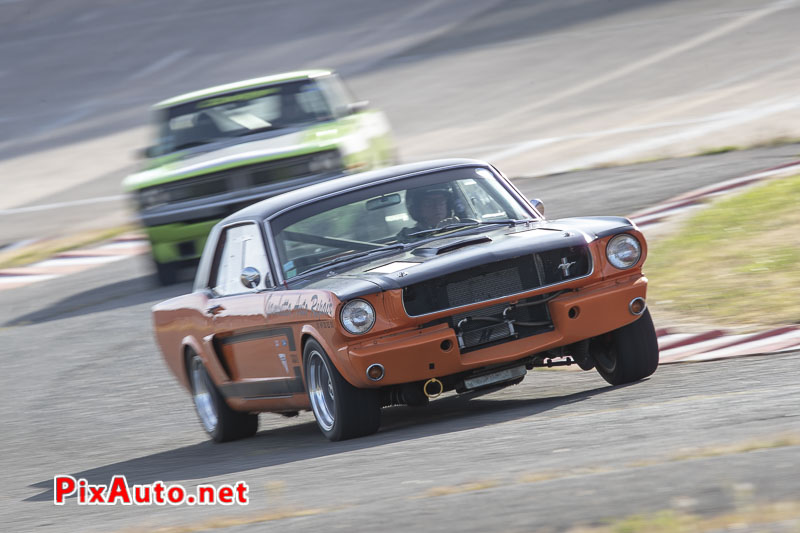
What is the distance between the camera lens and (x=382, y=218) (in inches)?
299

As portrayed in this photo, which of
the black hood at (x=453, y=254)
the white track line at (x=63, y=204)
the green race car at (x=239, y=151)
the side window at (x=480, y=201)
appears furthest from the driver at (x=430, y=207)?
the white track line at (x=63, y=204)

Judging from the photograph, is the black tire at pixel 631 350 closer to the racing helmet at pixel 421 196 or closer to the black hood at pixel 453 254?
the black hood at pixel 453 254

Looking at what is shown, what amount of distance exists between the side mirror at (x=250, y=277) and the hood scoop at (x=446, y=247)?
941 mm

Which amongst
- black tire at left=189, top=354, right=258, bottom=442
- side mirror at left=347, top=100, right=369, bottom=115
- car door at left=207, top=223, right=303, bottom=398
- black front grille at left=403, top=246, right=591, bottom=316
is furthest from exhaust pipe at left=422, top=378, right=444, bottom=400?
side mirror at left=347, top=100, right=369, bottom=115

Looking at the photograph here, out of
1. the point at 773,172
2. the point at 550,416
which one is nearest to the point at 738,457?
the point at 550,416

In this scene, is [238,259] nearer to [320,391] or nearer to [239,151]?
[320,391]

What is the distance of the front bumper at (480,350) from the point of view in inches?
256

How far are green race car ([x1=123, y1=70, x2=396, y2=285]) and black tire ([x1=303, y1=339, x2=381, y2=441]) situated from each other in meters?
6.12

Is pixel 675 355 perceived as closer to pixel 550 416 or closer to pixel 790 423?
pixel 550 416

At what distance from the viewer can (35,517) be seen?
20.5 feet

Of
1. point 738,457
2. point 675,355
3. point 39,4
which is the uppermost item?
point 39,4

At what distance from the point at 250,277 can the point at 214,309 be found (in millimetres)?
601

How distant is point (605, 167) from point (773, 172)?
2999 mm

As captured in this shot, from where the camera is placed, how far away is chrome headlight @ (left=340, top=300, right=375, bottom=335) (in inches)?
256
